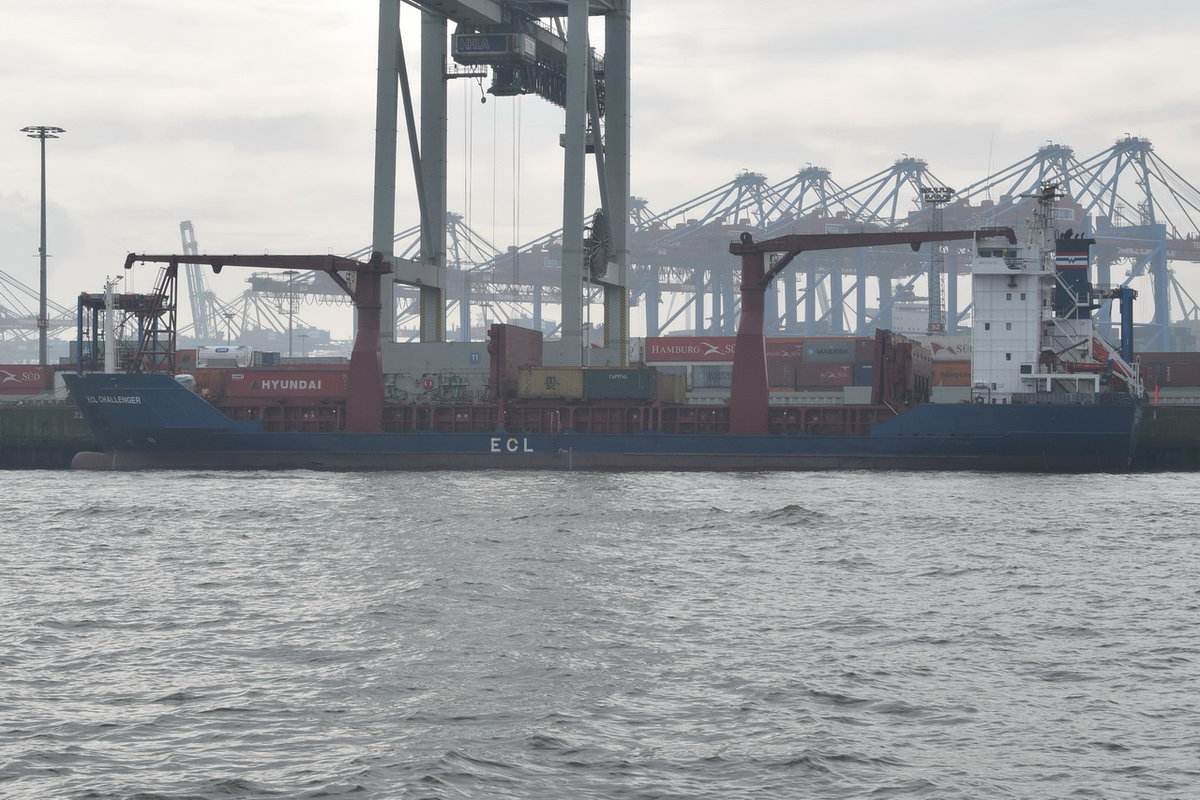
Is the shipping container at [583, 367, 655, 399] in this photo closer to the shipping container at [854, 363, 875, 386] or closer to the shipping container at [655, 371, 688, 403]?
the shipping container at [655, 371, 688, 403]

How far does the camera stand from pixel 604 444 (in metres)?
57.3

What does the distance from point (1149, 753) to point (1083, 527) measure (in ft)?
73.3

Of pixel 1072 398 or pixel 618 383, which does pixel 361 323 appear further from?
pixel 1072 398

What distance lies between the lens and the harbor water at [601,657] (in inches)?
571

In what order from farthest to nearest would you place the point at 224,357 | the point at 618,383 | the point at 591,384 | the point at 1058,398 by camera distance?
the point at 224,357, the point at 591,384, the point at 618,383, the point at 1058,398

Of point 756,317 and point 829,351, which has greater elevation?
point 756,317

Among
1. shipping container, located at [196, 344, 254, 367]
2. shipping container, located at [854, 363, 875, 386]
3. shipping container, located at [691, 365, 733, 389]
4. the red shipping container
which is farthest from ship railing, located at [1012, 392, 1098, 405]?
the red shipping container

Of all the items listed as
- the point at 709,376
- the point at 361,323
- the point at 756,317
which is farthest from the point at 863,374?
the point at 361,323

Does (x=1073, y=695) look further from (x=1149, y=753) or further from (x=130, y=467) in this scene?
(x=130, y=467)

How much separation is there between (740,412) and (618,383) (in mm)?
5502

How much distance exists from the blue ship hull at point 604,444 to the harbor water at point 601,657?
15799 millimetres

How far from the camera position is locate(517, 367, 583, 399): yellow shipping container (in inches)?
2311

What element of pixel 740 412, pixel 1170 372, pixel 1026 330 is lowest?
pixel 740 412

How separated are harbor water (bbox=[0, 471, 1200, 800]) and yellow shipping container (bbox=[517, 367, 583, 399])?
20.8 metres
